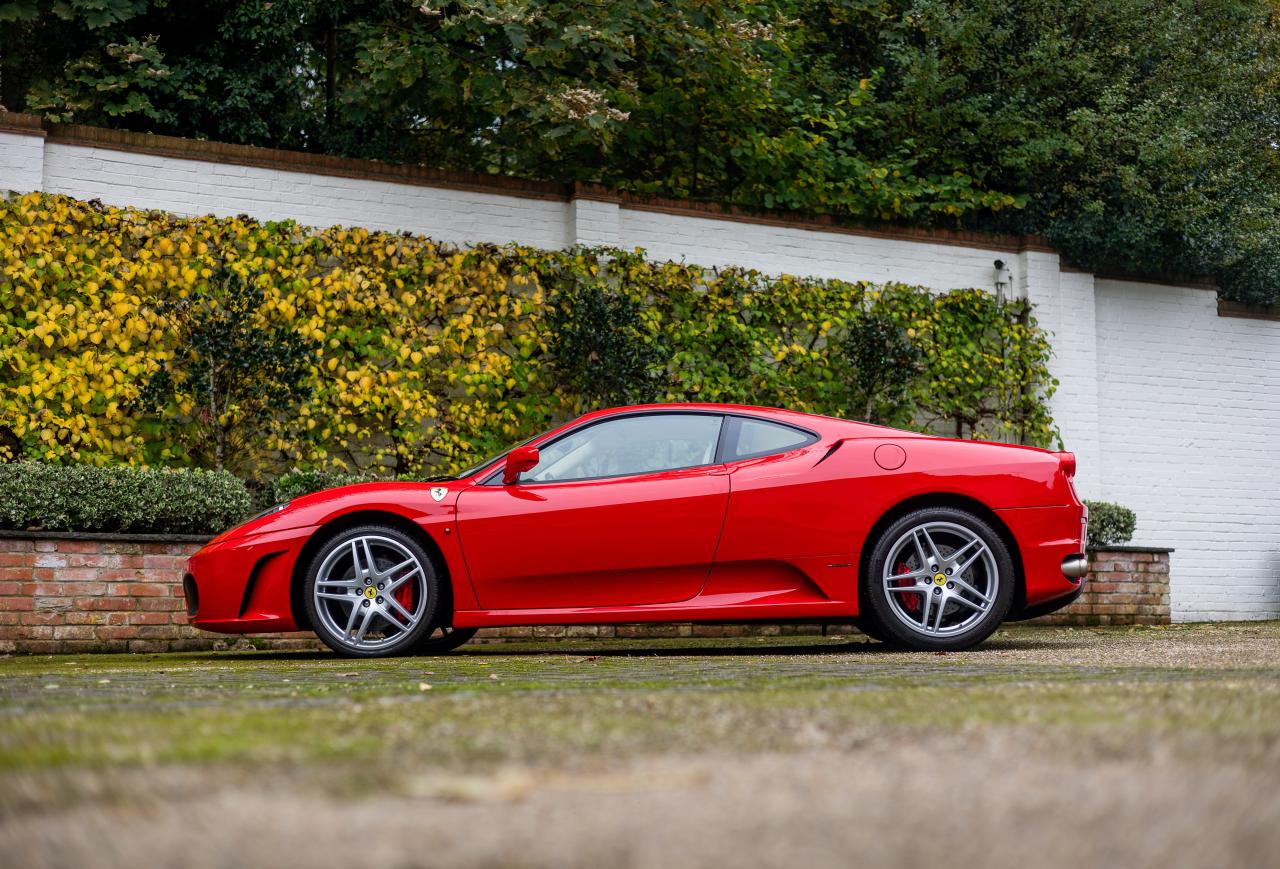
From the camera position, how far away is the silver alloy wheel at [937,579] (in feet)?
21.0

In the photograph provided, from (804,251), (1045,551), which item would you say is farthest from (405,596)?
(804,251)

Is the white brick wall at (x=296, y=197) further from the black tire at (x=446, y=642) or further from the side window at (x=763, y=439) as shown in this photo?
the side window at (x=763, y=439)

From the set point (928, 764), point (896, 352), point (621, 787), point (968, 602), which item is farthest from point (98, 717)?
point (896, 352)

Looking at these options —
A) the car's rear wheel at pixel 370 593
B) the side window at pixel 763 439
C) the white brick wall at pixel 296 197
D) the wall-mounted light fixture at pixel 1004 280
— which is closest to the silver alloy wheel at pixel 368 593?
the car's rear wheel at pixel 370 593

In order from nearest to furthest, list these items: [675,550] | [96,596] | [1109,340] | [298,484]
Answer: [675,550], [96,596], [298,484], [1109,340]

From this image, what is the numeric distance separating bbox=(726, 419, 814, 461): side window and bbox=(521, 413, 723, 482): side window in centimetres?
11

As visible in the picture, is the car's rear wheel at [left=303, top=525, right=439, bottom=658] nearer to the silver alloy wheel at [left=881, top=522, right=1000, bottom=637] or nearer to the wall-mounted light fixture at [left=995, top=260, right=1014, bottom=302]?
the silver alloy wheel at [left=881, top=522, right=1000, bottom=637]

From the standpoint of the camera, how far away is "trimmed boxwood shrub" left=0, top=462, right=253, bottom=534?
7746 mm

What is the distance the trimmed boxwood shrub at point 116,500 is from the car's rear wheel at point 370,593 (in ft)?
6.74

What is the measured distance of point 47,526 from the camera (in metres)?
7.78

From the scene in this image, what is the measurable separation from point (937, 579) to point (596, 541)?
62.7 inches

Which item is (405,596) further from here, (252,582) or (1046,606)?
(1046,606)

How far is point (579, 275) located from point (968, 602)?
198 inches

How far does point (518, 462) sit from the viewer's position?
6453mm
